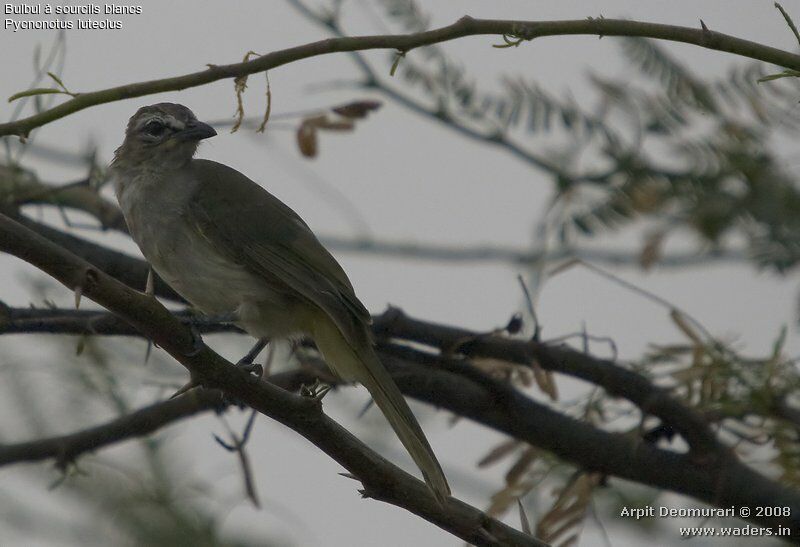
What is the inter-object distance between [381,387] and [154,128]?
2153mm

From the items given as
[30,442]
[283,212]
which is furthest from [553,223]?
[30,442]

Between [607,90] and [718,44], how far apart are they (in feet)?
3.10

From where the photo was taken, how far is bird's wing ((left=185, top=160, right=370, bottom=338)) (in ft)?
12.0

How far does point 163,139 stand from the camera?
4746 millimetres

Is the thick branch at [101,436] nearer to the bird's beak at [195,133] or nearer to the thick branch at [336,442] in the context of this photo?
the thick branch at [336,442]

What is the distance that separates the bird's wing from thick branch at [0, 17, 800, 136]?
4.20 ft

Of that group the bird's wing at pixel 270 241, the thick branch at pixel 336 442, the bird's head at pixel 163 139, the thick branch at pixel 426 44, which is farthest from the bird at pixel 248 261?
the thick branch at pixel 426 44

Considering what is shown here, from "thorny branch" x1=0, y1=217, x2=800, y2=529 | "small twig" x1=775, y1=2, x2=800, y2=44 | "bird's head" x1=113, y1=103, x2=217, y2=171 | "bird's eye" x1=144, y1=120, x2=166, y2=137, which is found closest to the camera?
"small twig" x1=775, y1=2, x2=800, y2=44

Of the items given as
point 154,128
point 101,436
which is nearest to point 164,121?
point 154,128

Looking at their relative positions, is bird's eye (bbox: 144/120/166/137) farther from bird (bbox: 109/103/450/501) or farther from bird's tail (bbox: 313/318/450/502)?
bird's tail (bbox: 313/318/450/502)

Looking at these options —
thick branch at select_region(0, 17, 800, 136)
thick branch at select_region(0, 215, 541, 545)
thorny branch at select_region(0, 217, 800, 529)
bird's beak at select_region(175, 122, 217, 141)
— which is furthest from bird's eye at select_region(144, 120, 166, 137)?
thick branch at select_region(0, 215, 541, 545)

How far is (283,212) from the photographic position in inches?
170

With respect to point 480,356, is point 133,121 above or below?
above

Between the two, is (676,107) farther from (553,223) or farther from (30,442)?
(30,442)
